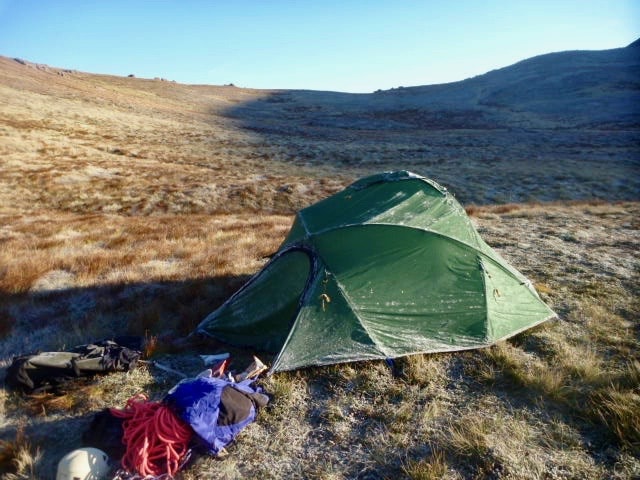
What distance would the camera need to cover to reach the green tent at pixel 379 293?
5953mm

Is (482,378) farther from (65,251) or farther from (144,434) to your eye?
(65,251)

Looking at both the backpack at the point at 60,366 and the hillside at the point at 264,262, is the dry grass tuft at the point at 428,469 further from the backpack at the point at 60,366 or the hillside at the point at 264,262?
the backpack at the point at 60,366

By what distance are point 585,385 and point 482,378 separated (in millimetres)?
1280

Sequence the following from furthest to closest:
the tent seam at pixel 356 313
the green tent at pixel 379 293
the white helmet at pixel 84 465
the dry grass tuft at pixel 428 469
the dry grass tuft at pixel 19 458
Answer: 1. the green tent at pixel 379 293
2. the tent seam at pixel 356 313
3. the dry grass tuft at pixel 19 458
4. the dry grass tuft at pixel 428 469
5. the white helmet at pixel 84 465

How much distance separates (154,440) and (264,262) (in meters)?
6.37

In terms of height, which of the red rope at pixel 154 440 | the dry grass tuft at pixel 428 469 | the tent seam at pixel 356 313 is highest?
the tent seam at pixel 356 313

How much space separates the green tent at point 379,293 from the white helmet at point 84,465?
220 cm

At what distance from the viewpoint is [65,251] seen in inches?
460

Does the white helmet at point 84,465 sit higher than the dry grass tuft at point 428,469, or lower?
higher

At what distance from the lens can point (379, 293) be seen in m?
Answer: 6.24

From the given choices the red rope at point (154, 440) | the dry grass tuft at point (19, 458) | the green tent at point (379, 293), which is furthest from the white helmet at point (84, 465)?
the green tent at point (379, 293)

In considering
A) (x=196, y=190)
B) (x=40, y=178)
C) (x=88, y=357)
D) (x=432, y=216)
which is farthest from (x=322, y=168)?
(x=88, y=357)

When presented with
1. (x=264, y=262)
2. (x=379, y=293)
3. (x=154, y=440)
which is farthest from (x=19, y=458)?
(x=264, y=262)

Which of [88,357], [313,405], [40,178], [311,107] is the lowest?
[313,405]
